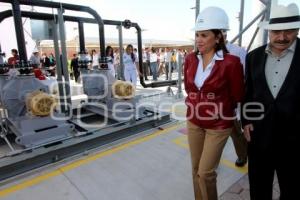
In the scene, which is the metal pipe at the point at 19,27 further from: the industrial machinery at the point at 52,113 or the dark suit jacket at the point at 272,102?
the dark suit jacket at the point at 272,102

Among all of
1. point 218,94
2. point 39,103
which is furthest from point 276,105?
point 39,103

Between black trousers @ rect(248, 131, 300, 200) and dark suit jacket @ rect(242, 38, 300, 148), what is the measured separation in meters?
0.02

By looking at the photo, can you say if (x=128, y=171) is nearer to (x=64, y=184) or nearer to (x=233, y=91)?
(x=64, y=184)

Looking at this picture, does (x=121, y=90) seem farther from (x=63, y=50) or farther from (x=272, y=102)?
(x=272, y=102)

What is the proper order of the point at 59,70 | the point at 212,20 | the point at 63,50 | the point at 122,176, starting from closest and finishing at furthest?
the point at 212,20 → the point at 122,176 → the point at 63,50 → the point at 59,70

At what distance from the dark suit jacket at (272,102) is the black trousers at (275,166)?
0.02 metres

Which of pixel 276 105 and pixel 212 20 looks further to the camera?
pixel 212 20

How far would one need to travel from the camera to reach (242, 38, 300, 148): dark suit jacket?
164 centimetres

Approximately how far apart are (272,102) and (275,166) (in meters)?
0.57

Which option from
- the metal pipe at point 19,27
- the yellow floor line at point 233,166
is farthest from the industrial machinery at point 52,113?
the yellow floor line at point 233,166

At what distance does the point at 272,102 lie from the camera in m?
1.72

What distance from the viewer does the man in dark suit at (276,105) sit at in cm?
165

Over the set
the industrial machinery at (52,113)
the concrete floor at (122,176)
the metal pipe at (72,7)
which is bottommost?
the concrete floor at (122,176)

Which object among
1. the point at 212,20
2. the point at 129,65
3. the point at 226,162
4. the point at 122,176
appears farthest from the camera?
the point at 129,65
